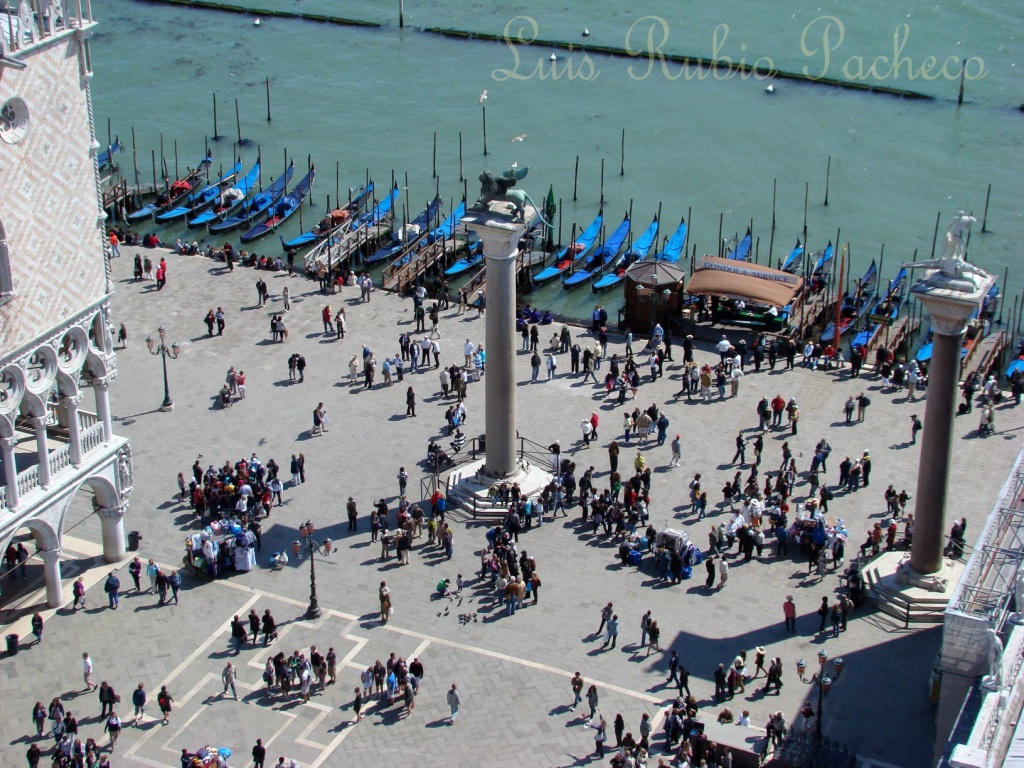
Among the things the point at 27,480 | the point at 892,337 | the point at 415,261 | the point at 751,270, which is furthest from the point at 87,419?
the point at 892,337

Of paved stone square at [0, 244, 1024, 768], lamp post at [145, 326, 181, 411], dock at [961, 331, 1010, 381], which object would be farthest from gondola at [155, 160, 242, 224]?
dock at [961, 331, 1010, 381]

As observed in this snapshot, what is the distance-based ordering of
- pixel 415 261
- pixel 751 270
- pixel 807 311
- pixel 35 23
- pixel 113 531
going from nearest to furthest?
pixel 35 23 < pixel 113 531 < pixel 751 270 < pixel 807 311 < pixel 415 261

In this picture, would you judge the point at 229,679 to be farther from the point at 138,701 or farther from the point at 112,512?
the point at 112,512

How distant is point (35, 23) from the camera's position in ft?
157

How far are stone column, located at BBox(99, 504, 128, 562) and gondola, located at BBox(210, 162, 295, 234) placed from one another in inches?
1442

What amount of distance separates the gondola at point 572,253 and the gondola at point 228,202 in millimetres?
18855

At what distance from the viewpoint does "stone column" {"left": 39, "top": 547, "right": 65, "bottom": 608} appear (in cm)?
5259

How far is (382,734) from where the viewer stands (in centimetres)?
4819

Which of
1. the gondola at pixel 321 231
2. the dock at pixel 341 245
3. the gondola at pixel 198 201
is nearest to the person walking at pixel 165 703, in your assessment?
the dock at pixel 341 245

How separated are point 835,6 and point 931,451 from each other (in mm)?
86049

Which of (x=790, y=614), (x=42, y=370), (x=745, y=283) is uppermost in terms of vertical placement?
(x=42, y=370)

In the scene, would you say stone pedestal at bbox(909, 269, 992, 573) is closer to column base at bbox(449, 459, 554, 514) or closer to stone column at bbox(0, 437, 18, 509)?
column base at bbox(449, 459, 554, 514)

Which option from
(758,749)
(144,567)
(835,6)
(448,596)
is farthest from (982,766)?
(835,6)

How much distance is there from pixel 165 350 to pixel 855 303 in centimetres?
3355
